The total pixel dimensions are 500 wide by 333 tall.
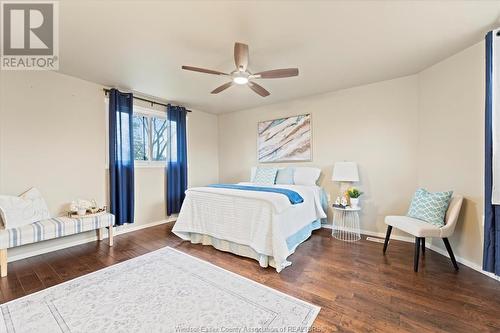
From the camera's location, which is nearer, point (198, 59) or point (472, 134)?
point (472, 134)

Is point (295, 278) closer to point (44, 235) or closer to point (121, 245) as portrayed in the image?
point (121, 245)

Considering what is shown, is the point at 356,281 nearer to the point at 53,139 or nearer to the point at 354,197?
the point at 354,197

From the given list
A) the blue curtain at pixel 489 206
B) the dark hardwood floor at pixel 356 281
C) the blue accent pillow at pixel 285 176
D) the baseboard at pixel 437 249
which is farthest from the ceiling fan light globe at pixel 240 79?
the baseboard at pixel 437 249

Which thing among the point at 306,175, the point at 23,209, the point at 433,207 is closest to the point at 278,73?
the point at 306,175

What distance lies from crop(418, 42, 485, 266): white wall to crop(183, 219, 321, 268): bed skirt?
1802 millimetres

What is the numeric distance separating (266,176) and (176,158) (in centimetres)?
198

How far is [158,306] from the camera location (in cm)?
177

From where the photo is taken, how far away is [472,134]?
2.40m

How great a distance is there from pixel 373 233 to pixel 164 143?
4272 mm

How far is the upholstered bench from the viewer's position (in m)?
2.28

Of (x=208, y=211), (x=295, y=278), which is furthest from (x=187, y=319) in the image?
(x=208, y=211)

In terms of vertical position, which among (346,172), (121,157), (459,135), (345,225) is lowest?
(345,225)

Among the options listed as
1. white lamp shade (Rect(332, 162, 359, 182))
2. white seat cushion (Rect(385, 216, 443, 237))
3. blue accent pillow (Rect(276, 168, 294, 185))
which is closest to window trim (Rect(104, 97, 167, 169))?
blue accent pillow (Rect(276, 168, 294, 185))

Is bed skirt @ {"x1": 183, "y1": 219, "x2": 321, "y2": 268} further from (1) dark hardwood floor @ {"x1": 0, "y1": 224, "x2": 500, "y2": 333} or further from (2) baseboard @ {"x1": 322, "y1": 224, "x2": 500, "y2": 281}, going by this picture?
(2) baseboard @ {"x1": 322, "y1": 224, "x2": 500, "y2": 281}
